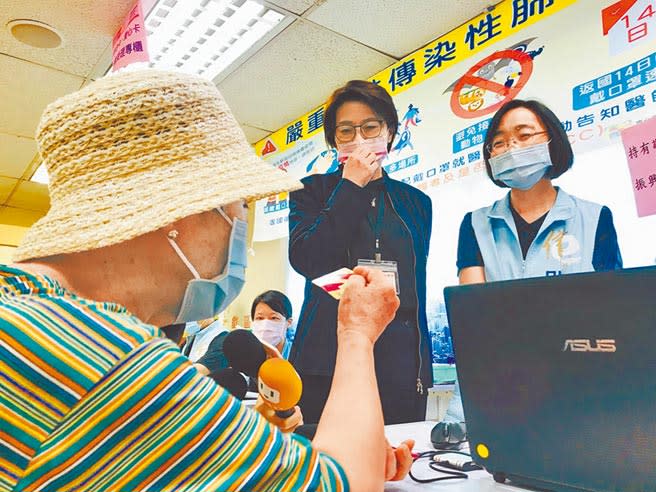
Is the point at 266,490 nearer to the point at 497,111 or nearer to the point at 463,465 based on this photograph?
the point at 463,465

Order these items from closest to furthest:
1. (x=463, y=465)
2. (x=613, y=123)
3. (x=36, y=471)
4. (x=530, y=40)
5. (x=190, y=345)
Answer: (x=36, y=471) < (x=463, y=465) < (x=613, y=123) < (x=530, y=40) < (x=190, y=345)

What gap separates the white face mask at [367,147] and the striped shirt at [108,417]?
5.11 ft

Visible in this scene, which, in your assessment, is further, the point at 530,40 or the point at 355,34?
the point at 355,34

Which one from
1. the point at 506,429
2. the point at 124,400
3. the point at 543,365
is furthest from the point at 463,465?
the point at 124,400

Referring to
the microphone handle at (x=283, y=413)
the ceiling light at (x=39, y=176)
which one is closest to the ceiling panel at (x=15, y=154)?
the ceiling light at (x=39, y=176)

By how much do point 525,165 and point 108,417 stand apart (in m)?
1.64

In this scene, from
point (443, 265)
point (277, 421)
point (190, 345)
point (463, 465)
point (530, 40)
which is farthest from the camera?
point (190, 345)

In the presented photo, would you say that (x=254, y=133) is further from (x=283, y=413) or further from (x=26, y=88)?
(x=283, y=413)

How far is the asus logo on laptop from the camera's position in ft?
2.46

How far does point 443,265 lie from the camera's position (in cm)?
219

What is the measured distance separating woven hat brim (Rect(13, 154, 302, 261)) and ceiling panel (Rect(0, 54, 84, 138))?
8.28ft

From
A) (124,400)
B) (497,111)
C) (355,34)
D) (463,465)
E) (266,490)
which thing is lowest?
(463,465)

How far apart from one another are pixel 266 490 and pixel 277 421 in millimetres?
688

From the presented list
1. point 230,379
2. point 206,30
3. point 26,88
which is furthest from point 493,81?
point 26,88
